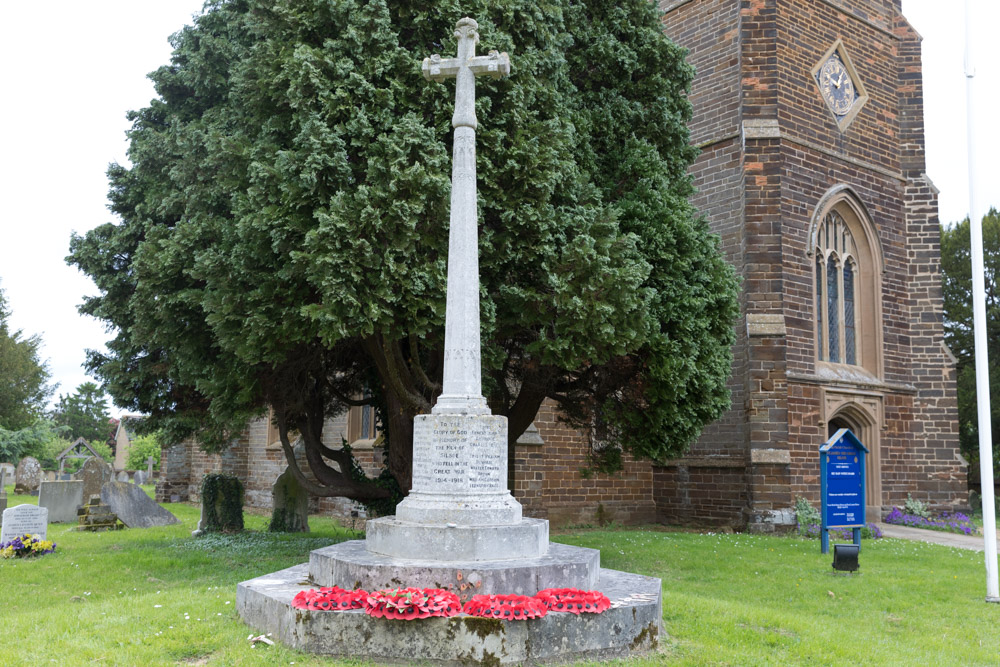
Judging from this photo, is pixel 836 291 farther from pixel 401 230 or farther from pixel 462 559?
pixel 462 559

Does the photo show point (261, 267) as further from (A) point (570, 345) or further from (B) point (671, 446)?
(B) point (671, 446)

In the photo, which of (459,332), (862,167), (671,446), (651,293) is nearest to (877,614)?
(671,446)

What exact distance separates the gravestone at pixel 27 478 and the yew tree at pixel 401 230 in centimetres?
1827

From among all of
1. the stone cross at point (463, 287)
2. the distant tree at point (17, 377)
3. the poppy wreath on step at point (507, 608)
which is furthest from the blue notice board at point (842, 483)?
the distant tree at point (17, 377)

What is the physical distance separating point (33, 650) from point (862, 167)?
18.5m

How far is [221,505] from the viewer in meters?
14.6

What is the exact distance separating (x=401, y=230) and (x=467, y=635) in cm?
456

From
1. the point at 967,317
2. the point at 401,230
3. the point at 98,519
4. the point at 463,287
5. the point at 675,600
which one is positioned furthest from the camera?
the point at 967,317

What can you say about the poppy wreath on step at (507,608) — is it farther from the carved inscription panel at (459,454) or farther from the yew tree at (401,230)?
the yew tree at (401,230)

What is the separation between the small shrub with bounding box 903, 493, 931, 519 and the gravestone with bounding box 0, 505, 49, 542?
17.5 m

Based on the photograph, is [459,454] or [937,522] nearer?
[459,454]

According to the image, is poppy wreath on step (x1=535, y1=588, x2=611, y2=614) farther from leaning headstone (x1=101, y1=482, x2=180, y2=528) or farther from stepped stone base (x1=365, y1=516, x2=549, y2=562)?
leaning headstone (x1=101, y1=482, x2=180, y2=528)

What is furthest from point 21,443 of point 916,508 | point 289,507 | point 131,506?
point 916,508

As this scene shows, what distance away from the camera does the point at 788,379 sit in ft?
52.4
